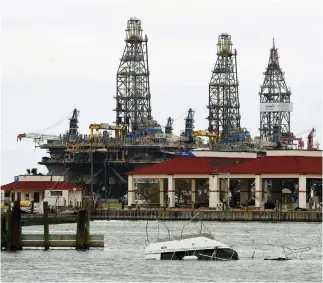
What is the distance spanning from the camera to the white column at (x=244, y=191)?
533 ft

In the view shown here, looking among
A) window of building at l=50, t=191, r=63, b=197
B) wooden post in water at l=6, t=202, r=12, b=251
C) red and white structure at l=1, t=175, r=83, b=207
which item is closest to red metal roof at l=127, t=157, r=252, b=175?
red and white structure at l=1, t=175, r=83, b=207

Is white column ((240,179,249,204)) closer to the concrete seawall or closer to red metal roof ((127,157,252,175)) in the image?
red metal roof ((127,157,252,175))

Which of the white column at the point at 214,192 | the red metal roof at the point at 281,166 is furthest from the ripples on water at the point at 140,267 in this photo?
the white column at the point at 214,192

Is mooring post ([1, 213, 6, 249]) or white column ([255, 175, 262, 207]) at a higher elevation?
white column ([255, 175, 262, 207])

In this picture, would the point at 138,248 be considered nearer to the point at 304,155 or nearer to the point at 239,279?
the point at 239,279

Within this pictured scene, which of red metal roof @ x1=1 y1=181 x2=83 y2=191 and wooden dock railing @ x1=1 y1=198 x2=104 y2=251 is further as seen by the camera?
red metal roof @ x1=1 y1=181 x2=83 y2=191

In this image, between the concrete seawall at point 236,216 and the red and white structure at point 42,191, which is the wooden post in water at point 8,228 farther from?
the red and white structure at point 42,191

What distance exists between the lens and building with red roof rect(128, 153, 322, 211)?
5837 inches

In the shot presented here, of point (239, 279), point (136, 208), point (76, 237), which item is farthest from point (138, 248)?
point (136, 208)

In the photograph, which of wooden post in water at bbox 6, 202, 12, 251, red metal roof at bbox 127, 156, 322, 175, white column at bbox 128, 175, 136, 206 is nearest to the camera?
wooden post in water at bbox 6, 202, 12, 251

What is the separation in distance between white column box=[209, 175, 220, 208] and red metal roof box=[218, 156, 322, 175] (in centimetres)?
127

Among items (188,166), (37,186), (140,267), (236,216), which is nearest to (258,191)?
(236,216)

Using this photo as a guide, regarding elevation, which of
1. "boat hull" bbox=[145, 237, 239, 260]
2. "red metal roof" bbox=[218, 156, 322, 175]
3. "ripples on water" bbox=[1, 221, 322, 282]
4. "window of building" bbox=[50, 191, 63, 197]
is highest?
"red metal roof" bbox=[218, 156, 322, 175]

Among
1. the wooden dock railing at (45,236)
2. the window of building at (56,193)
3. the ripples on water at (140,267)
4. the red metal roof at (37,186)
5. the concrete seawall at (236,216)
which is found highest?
the red metal roof at (37,186)
